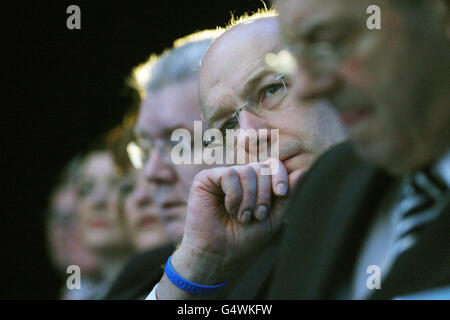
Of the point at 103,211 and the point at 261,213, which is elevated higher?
the point at 261,213

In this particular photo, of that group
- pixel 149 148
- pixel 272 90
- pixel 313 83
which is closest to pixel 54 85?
pixel 149 148

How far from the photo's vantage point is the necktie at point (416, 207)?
2.45 feet

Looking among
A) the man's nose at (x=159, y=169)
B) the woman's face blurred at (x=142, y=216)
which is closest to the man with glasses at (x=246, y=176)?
the man's nose at (x=159, y=169)

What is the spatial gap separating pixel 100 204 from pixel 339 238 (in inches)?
101

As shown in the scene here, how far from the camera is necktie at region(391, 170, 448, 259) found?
2.45 ft

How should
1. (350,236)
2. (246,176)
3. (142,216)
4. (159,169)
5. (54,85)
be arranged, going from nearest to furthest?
(350,236), (246,176), (159,169), (142,216), (54,85)

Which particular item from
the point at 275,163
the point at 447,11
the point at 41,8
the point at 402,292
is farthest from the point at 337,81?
the point at 41,8

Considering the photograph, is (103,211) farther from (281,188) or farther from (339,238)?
(339,238)

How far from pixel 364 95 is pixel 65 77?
2.65 m

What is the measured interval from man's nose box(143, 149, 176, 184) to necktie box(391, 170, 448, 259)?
143 centimetres

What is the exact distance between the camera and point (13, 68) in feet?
10.5

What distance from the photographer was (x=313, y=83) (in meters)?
0.81
